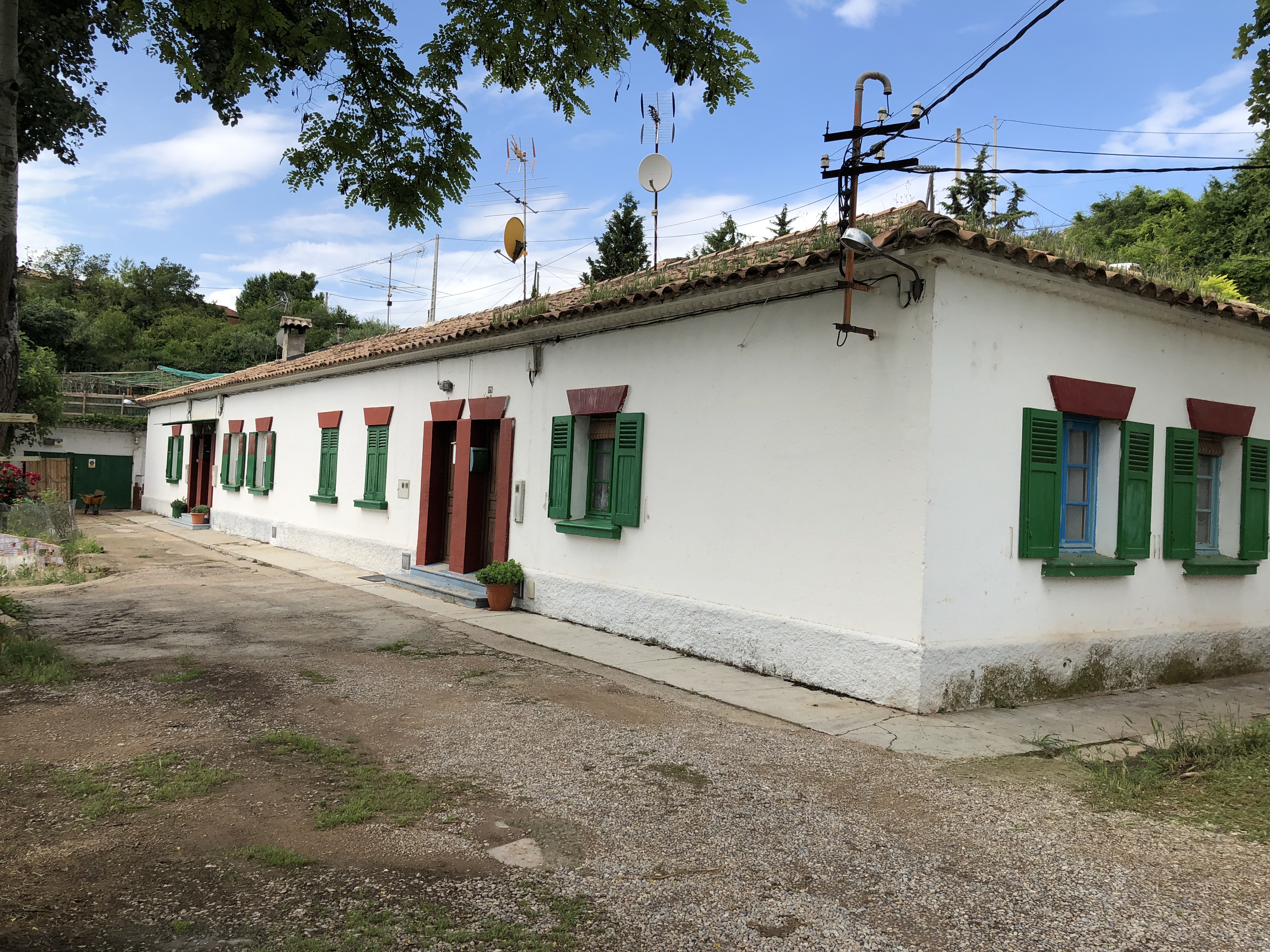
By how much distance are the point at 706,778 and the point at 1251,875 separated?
2.43 meters

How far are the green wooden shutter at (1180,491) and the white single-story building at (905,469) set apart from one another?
0.08ft

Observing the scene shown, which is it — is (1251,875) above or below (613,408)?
below

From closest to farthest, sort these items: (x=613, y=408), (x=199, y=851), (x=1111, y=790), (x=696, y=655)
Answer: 1. (x=199, y=851)
2. (x=1111, y=790)
3. (x=696, y=655)
4. (x=613, y=408)

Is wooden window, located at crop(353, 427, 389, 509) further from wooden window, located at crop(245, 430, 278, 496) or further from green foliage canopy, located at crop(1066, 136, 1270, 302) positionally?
green foliage canopy, located at crop(1066, 136, 1270, 302)

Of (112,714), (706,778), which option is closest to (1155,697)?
(706,778)

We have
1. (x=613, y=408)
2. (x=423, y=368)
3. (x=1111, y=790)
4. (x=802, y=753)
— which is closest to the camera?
(x=1111, y=790)

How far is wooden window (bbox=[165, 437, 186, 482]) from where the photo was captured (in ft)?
79.8

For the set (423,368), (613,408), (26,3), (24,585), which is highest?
(26,3)

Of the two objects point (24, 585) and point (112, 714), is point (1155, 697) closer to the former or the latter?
point (112, 714)

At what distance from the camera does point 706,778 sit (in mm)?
4715

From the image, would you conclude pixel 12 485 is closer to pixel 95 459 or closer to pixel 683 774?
pixel 683 774

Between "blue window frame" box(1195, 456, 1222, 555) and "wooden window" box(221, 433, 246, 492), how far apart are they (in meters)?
17.9

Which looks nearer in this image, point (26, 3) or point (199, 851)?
point (199, 851)

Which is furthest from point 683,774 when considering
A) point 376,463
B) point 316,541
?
point 316,541
